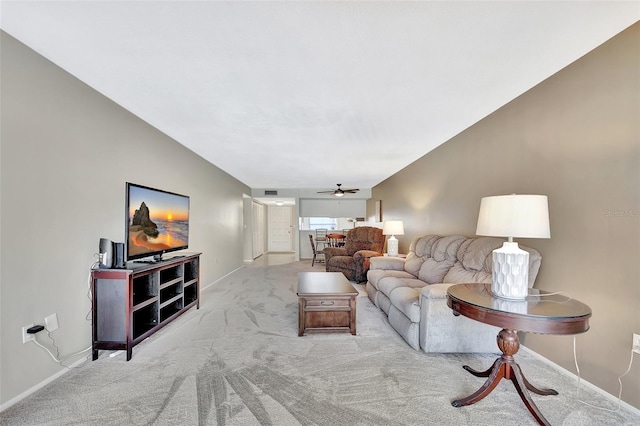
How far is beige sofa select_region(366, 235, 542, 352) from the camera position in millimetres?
2426

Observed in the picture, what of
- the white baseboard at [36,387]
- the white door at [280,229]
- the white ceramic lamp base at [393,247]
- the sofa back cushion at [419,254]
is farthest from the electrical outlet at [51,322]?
the white door at [280,229]

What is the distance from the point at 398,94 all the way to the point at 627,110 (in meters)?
1.51

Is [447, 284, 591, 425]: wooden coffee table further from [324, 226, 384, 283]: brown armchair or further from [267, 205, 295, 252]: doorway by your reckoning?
[267, 205, 295, 252]: doorway

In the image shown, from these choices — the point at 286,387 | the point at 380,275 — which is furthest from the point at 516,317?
the point at 380,275

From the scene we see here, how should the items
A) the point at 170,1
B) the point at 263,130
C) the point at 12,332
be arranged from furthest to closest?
the point at 263,130
the point at 12,332
the point at 170,1

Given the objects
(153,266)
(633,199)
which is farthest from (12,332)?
(633,199)

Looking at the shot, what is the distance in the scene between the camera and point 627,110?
1.76 metres

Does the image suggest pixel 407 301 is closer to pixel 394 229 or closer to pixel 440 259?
pixel 440 259

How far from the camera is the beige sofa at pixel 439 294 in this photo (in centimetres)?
243

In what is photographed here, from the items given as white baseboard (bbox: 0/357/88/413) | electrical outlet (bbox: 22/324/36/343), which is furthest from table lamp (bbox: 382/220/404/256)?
electrical outlet (bbox: 22/324/36/343)

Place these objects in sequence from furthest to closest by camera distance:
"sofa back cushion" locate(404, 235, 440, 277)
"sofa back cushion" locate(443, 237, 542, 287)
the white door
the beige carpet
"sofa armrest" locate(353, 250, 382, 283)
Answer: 1. the white door
2. "sofa armrest" locate(353, 250, 382, 283)
3. "sofa back cushion" locate(404, 235, 440, 277)
4. "sofa back cushion" locate(443, 237, 542, 287)
5. the beige carpet

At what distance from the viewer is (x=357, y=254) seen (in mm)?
5512

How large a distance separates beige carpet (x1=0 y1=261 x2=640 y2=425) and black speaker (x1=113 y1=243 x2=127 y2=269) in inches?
31.4

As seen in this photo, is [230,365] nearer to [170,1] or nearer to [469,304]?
[469,304]
